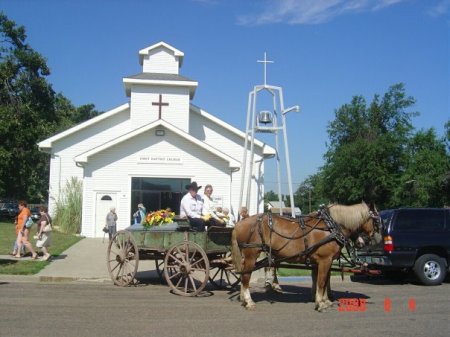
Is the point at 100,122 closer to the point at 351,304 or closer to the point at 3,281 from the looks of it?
the point at 3,281

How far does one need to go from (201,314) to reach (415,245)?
690cm

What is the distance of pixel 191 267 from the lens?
10.9 metres

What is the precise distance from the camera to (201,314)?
8.95m

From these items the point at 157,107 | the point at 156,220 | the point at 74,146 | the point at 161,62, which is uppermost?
the point at 161,62

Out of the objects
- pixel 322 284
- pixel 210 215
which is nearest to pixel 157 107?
pixel 210 215

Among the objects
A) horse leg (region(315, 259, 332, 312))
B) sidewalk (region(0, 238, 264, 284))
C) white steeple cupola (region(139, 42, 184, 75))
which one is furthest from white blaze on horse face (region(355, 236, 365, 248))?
white steeple cupola (region(139, 42, 184, 75))

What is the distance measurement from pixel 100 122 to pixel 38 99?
2199 centimetres

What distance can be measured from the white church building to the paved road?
54.2 ft

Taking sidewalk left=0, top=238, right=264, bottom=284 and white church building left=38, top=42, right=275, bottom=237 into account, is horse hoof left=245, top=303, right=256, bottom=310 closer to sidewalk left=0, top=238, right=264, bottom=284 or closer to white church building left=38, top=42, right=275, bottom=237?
sidewalk left=0, top=238, right=264, bottom=284

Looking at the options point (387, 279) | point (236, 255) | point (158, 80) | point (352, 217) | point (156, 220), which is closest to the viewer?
point (352, 217)

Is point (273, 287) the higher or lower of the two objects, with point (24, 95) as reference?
lower

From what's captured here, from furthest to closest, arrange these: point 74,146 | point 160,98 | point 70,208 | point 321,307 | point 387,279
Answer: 1. point 74,146
2. point 160,98
3. point 70,208
4. point 387,279
5. point 321,307

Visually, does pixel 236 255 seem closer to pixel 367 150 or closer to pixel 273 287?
pixel 273 287

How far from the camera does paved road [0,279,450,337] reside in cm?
774
